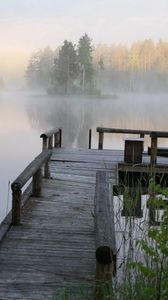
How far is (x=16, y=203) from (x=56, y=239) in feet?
2.20

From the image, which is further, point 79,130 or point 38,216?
point 79,130

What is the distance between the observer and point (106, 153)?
12875 millimetres

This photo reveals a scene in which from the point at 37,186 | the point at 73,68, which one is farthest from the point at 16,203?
the point at 73,68

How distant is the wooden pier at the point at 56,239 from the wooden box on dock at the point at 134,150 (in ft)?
6.59

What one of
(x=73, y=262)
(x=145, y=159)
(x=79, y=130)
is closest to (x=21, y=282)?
(x=73, y=262)

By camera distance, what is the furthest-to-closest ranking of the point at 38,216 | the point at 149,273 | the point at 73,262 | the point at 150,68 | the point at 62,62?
the point at 150,68 < the point at 62,62 < the point at 38,216 < the point at 73,262 < the point at 149,273

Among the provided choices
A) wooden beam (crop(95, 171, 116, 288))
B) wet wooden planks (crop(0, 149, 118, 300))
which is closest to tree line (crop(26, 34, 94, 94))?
wet wooden planks (crop(0, 149, 118, 300))

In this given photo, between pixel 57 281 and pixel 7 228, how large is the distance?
149cm

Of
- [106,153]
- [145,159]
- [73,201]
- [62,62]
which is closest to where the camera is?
[73,201]

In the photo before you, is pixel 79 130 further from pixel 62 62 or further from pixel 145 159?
pixel 62 62

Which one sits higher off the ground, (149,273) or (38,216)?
(149,273)

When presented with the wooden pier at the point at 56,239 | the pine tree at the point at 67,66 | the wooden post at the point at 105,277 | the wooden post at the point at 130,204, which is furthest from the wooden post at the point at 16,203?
the pine tree at the point at 67,66

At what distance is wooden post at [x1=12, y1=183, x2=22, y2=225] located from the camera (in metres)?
5.44

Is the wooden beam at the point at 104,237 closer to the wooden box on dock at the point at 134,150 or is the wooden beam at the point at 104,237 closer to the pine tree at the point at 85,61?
the wooden box on dock at the point at 134,150
